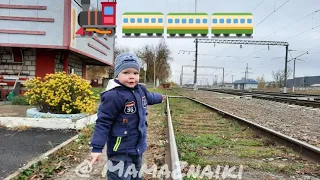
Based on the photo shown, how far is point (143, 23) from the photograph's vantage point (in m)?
21.4

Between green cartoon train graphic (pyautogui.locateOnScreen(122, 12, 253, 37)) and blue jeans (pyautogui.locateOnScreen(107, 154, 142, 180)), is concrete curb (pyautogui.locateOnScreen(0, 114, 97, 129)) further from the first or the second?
A: green cartoon train graphic (pyautogui.locateOnScreen(122, 12, 253, 37))

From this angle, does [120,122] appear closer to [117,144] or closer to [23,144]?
[117,144]

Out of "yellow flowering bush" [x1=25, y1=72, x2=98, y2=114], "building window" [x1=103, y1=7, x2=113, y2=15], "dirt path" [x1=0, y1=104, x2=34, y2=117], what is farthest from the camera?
"building window" [x1=103, y1=7, x2=113, y2=15]

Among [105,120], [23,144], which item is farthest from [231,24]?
[105,120]

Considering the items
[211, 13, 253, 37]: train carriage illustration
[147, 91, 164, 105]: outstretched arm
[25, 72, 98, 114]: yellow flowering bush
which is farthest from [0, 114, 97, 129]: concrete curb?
[211, 13, 253, 37]: train carriage illustration

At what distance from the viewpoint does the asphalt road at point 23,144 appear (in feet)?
13.0

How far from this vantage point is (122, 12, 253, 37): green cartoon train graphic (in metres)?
21.1

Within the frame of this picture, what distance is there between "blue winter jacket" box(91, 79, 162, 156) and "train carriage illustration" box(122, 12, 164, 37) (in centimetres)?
1874

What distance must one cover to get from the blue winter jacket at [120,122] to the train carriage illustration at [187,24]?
62.1 feet

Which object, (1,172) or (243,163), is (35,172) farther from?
(243,163)

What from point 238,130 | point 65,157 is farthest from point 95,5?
point 65,157

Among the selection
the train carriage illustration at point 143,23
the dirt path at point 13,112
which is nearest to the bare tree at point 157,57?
the train carriage illustration at point 143,23

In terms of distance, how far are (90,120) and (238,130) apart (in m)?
3.73

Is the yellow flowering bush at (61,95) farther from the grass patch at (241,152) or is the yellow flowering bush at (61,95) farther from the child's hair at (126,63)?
the child's hair at (126,63)
